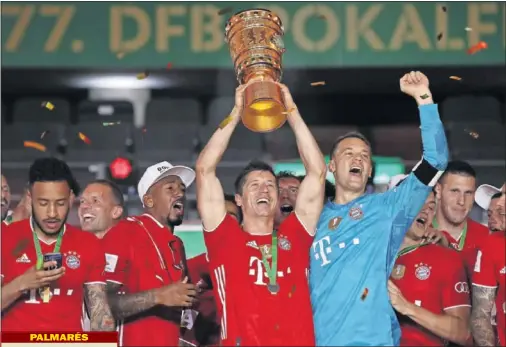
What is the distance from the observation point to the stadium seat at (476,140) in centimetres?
562

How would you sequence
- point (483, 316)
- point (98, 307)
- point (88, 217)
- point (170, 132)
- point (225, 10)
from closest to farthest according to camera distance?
point (483, 316), point (98, 307), point (88, 217), point (225, 10), point (170, 132)

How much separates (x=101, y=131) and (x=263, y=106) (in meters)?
1.80

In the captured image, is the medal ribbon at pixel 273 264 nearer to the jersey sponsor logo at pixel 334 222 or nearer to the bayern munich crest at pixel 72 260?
the jersey sponsor logo at pixel 334 222

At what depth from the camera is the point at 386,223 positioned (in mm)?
4418

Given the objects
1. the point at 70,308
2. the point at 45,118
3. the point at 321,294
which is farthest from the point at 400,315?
the point at 45,118

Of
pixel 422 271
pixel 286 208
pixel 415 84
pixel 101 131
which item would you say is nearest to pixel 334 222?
pixel 286 208

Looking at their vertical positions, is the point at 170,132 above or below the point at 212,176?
above

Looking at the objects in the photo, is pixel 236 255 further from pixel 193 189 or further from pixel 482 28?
pixel 482 28

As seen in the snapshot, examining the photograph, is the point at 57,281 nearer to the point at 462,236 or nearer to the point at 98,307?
the point at 98,307

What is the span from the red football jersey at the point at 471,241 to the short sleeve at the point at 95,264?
147cm

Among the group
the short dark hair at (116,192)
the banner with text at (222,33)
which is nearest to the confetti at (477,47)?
the banner with text at (222,33)

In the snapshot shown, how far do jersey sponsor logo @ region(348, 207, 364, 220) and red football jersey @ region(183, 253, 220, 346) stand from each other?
719 mm

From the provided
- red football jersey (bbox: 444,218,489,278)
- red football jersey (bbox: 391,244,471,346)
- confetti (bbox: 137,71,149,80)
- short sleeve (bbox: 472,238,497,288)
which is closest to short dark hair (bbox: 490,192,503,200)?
red football jersey (bbox: 444,218,489,278)

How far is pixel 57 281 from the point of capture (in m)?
4.75
